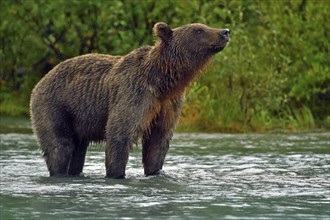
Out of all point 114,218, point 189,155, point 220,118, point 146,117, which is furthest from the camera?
point 220,118

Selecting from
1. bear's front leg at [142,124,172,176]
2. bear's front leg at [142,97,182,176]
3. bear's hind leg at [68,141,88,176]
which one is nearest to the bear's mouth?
bear's front leg at [142,97,182,176]

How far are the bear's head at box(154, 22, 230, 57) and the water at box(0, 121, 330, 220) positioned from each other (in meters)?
1.38

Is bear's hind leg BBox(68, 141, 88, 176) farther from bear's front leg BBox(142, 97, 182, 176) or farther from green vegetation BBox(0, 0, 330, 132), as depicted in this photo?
green vegetation BBox(0, 0, 330, 132)

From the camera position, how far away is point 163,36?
1041cm

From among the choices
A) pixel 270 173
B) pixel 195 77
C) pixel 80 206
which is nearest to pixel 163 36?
pixel 195 77

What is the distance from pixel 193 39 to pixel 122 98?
99 centimetres

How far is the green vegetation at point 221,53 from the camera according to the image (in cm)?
1791

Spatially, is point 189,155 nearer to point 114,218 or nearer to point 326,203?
point 326,203

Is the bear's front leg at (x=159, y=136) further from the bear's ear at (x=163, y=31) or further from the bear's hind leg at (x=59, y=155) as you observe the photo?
the bear's hind leg at (x=59, y=155)

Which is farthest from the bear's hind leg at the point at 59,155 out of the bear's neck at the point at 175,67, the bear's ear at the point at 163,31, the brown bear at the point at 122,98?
the bear's ear at the point at 163,31

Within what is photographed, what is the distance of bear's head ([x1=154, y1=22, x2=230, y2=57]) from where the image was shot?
33.6 feet

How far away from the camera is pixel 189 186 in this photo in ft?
32.1

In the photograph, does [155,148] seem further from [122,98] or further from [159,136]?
[122,98]

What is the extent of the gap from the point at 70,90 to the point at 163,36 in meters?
1.21
